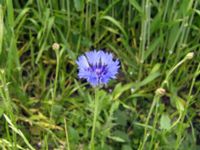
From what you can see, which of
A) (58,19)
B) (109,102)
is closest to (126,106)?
(109,102)

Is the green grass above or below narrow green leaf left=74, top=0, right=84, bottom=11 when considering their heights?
below

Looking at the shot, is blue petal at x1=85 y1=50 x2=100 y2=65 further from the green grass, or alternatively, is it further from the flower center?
the green grass

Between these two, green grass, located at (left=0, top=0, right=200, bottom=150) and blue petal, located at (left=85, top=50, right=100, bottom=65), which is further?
green grass, located at (left=0, top=0, right=200, bottom=150)

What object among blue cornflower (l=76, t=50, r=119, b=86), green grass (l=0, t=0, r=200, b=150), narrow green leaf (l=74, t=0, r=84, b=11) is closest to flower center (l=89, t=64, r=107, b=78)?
blue cornflower (l=76, t=50, r=119, b=86)

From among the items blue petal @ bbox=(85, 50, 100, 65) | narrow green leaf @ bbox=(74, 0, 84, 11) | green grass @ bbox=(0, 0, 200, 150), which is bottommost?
green grass @ bbox=(0, 0, 200, 150)

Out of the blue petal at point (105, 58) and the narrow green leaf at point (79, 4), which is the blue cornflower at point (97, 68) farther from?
the narrow green leaf at point (79, 4)

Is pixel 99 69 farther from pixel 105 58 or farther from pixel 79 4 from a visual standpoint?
pixel 79 4
